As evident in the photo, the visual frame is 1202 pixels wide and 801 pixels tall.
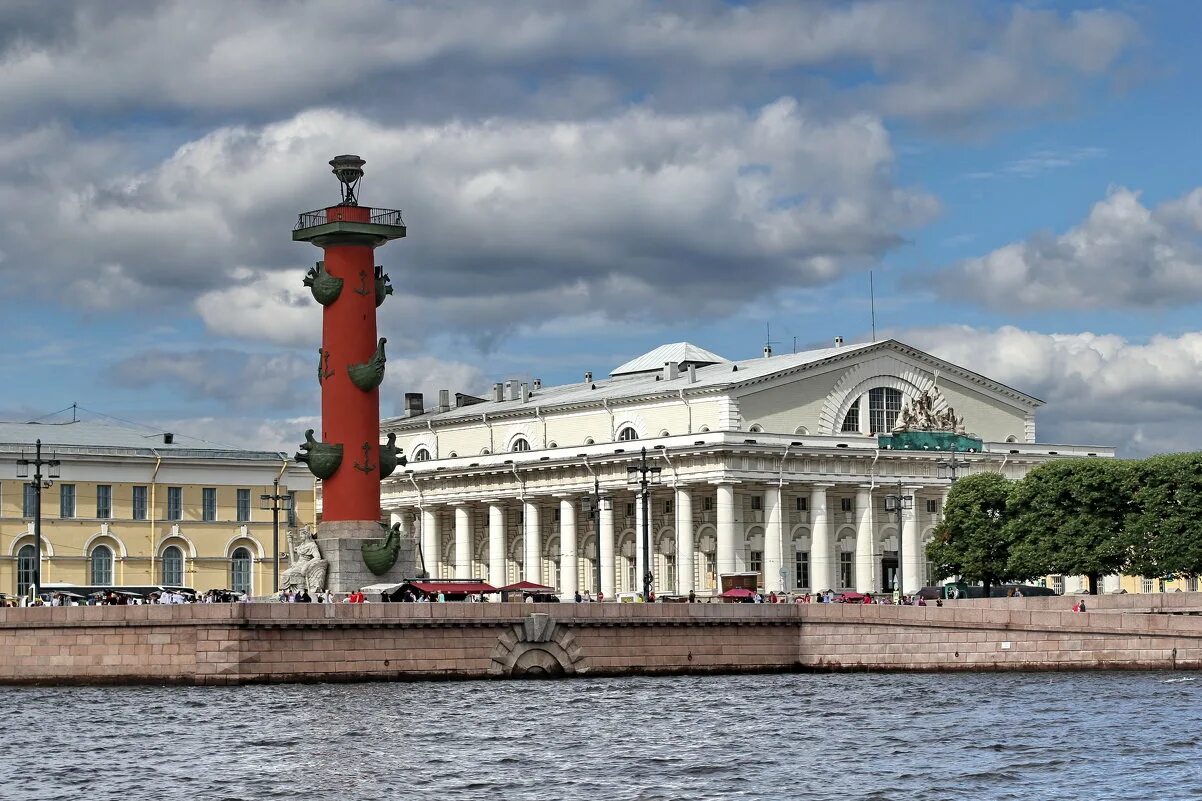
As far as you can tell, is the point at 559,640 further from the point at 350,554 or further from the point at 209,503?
the point at 209,503

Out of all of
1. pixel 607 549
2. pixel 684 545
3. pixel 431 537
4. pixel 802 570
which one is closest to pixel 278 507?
pixel 607 549

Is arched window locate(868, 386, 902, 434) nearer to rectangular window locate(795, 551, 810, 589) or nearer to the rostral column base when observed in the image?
rectangular window locate(795, 551, 810, 589)

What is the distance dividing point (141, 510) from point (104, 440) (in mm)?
4305

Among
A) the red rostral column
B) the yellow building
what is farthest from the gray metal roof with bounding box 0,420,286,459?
the red rostral column

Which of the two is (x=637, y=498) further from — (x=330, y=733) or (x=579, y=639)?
(x=330, y=733)

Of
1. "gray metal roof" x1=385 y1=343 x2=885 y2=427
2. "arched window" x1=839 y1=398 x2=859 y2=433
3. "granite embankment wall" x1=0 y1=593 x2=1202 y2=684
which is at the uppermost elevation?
"gray metal roof" x1=385 y1=343 x2=885 y2=427

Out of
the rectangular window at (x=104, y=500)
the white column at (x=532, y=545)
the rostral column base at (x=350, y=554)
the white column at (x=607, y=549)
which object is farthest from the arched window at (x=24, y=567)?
the rostral column base at (x=350, y=554)

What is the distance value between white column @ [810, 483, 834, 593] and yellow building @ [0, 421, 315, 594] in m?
19.5

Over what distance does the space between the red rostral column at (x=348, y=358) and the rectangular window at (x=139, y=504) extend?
27.2 m

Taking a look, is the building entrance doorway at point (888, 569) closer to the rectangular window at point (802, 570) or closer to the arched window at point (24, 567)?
the rectangular window at point (802, 570)

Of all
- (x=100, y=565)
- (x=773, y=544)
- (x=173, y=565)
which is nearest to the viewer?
(x=100, y=565)

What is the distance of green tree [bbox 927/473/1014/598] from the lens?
3253 inches

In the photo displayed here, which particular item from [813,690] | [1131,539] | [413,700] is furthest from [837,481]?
[413,700]

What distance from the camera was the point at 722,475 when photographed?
87.8 m
